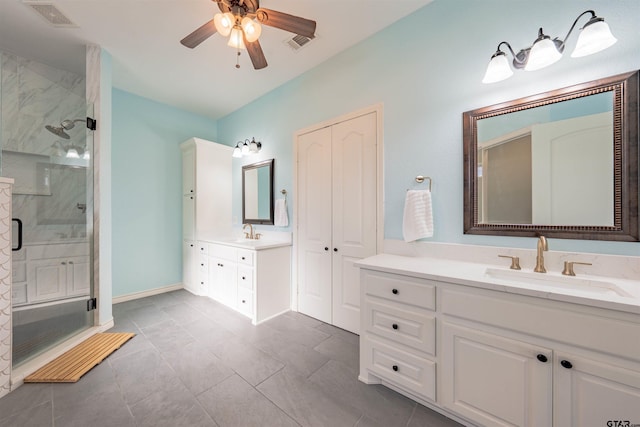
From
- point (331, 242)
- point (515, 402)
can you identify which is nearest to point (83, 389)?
point (331, 242)

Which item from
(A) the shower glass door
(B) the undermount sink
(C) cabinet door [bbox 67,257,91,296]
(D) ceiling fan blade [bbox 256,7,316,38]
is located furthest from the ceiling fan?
(C) cabinet door [bbox 67,257,91,296]

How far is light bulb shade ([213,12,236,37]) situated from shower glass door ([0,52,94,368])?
1.85 meters

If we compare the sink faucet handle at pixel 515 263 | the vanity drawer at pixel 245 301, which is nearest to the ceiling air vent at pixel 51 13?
the vanity drawer at pixel 245 301

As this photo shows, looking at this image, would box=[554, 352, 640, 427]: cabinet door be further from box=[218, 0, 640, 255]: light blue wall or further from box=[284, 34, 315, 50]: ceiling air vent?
Result: box=[284, 34, 315, 50]: ceiling air vent

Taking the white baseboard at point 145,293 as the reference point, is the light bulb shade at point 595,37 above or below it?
above

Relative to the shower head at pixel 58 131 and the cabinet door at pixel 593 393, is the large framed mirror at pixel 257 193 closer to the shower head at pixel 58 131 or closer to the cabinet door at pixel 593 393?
the shower head at pixel 58 131

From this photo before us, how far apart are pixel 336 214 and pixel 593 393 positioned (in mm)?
1886

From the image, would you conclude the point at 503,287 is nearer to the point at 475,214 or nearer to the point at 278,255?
the point at 475,214

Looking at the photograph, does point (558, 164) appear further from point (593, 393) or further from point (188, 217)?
point (188, 217)

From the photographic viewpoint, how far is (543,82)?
4.67 feet

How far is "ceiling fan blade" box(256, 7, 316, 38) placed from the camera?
1.46 metres

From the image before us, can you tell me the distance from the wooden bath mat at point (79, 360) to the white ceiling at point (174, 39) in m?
2.79

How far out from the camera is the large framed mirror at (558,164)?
4.00ft

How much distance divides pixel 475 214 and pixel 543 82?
2.89 ft
